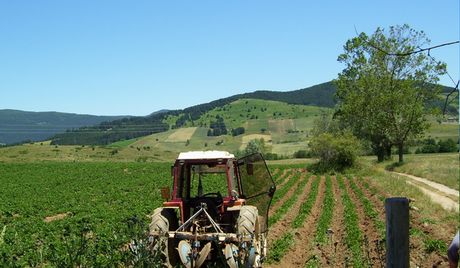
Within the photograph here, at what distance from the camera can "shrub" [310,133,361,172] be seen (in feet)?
141

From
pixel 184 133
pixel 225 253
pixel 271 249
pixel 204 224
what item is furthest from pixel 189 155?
pixel 184 133

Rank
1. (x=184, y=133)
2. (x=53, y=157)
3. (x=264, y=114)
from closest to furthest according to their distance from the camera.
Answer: (x=53, y=157) < (x=184, y=133) < (x=264, y=114)

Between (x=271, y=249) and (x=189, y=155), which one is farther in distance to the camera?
(x=271, y=249)

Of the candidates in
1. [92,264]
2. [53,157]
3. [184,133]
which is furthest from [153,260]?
[184,133]

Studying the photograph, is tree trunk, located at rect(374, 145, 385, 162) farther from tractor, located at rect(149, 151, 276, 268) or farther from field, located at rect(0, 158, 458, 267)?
tractor, located at rect(149, 151, 276, 268)

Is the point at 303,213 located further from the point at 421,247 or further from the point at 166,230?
the point at 166,230

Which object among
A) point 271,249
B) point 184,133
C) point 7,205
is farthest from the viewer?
point 184,133

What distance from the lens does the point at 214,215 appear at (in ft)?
31.2

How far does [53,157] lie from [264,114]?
107 meters

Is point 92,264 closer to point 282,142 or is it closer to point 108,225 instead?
point 108,225

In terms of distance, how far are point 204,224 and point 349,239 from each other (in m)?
5.44

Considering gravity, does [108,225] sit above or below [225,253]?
below

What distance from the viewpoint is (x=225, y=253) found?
25.1 feet

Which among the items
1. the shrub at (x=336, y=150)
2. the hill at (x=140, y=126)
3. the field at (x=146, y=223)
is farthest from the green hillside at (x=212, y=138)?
the field at (x=146, y=223)
